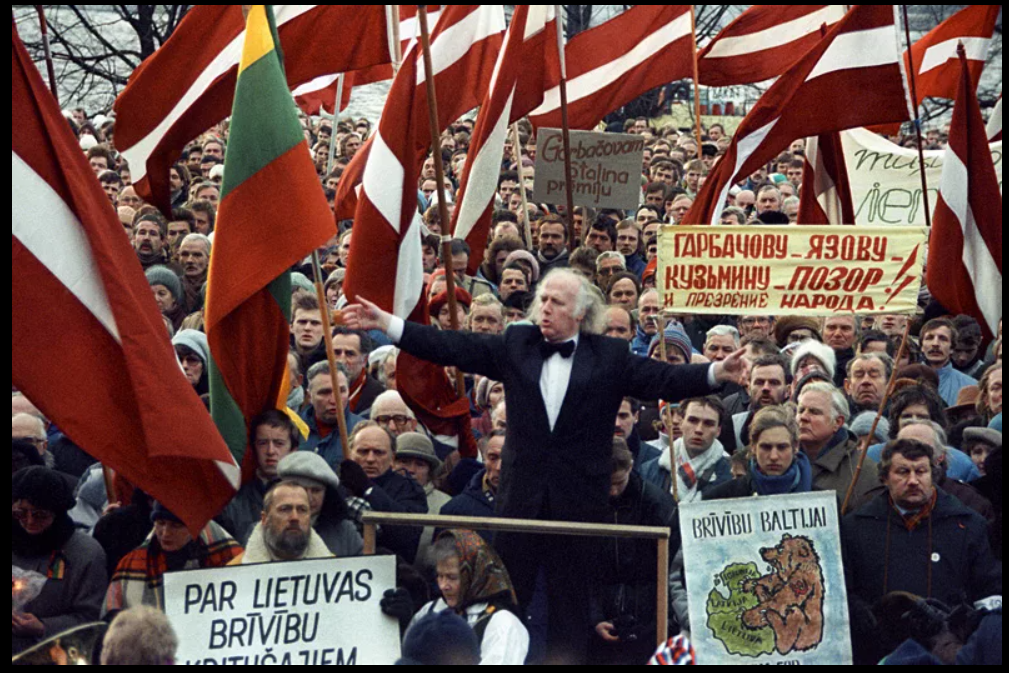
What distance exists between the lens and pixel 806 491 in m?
6.77

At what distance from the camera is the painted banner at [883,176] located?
37.0 feet

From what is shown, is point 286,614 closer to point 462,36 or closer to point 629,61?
point 462,36

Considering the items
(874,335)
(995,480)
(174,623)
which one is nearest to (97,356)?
(174,623)

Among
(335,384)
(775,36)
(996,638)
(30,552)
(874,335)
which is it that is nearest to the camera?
(996,638)

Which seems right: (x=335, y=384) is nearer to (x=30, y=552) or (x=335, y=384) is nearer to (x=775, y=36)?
(x=30, y=552)

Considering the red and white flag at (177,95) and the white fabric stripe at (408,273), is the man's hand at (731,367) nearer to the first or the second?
the white fabric stripe at (408,273)

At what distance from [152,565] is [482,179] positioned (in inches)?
130

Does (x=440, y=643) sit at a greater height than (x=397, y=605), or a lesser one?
lesser

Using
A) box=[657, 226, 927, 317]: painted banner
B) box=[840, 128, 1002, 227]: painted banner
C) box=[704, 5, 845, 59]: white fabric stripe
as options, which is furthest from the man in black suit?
box=[840, 128, 1002, 227]: painted banner

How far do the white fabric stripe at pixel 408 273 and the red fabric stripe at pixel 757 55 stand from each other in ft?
12.7

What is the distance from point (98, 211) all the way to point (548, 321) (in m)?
1.77

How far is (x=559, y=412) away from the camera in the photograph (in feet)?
20.8

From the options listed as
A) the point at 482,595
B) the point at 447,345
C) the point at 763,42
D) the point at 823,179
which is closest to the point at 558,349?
the point at 447,345

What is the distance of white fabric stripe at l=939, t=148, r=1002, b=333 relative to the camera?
785cm
